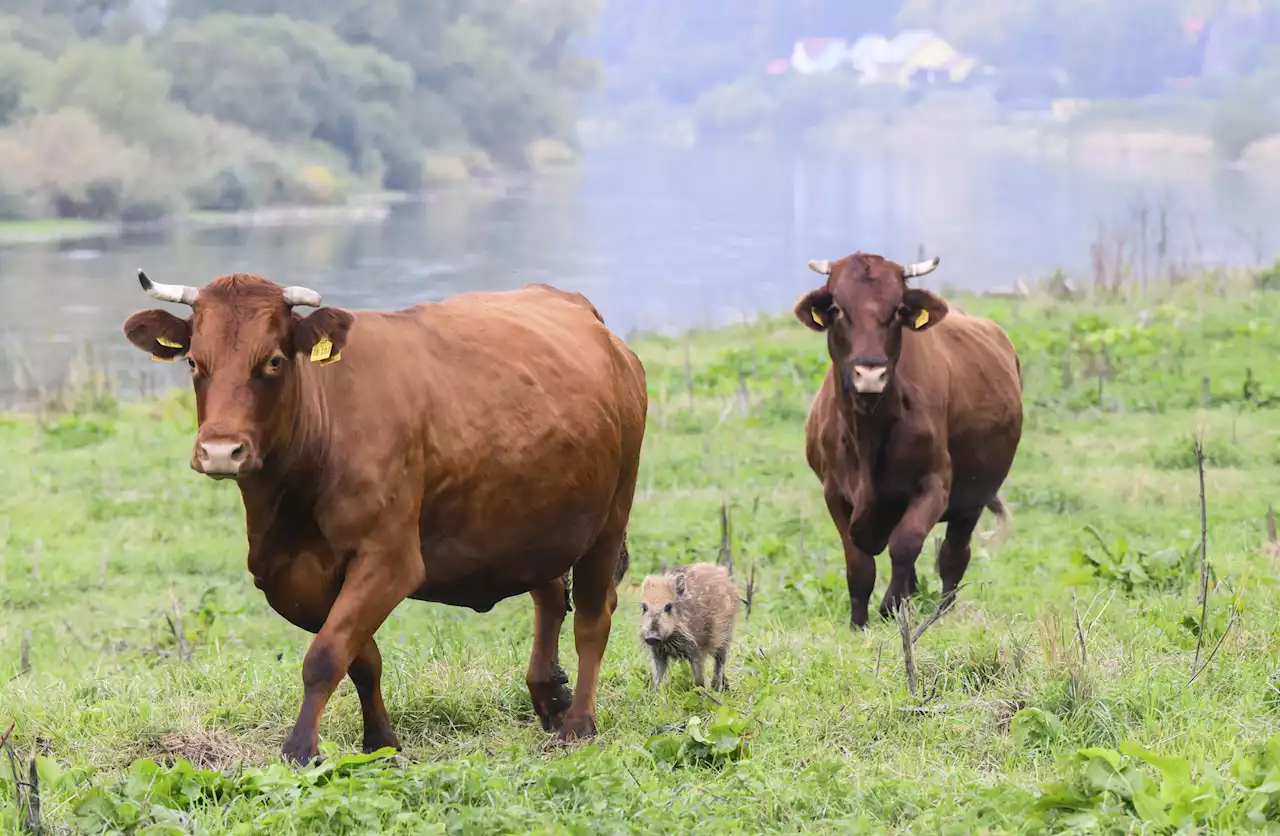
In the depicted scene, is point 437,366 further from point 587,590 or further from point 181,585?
point 181,585

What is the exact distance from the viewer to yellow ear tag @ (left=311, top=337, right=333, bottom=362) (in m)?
5.66

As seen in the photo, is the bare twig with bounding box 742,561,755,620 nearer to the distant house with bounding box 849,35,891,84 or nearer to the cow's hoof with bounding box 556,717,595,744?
the cow's hoof with bounding box 556,717,595,744

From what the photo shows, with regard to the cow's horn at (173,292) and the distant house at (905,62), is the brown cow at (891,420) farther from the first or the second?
the distant house at (905,62)

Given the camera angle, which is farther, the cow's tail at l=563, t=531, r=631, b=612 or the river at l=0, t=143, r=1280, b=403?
the river at l=0, t=143, r=1280, b=403

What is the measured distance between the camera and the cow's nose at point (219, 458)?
5242mm

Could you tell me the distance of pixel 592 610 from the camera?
7.05 metres

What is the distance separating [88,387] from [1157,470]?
1276 centimetres

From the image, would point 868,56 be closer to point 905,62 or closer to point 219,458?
point 905,62

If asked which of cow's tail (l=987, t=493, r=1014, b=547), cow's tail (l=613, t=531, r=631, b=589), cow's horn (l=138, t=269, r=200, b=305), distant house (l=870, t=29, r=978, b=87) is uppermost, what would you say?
distant house (l=870, t=29, r=978, b=87)

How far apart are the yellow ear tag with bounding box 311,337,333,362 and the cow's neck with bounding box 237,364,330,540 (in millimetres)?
118

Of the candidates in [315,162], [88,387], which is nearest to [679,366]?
[88,387]

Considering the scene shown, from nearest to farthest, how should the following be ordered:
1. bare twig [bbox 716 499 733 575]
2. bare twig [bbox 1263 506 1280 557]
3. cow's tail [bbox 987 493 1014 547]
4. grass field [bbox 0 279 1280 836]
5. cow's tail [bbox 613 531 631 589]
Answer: grass field [bbox 0 279 1280 836], cow's tail [bbox 613 531 631 589], bare twig [bbox 1263 506 1280 557], bare twig [bbox 716 499 733 575], cow's tail [bbox 987 493 1014 547]

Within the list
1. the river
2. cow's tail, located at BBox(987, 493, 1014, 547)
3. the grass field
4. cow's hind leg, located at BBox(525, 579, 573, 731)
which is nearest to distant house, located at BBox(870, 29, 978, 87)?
the river

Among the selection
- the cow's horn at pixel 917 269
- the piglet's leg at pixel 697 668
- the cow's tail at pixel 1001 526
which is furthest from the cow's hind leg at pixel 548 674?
the cow's tail at pixel 1001 526
